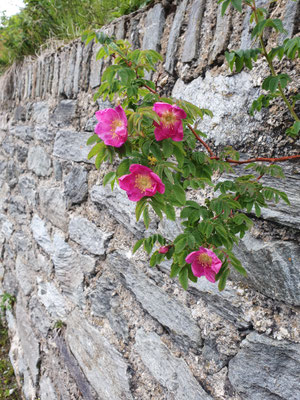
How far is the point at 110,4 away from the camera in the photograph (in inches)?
80.0

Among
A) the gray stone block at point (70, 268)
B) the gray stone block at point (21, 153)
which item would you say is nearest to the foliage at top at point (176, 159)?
the gray stone block at point (70, 268)

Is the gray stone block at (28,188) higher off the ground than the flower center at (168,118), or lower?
lower

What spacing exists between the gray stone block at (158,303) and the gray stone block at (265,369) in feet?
0.60

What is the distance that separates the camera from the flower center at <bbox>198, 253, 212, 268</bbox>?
724 mm

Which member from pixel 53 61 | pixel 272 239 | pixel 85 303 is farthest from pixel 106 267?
pixel 53 61

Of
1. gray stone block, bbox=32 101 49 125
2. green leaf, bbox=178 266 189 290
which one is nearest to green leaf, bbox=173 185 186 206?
green leaf, bbox=178 266 189 290

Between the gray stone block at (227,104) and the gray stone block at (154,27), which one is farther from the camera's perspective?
the gray stone block at (154,27)

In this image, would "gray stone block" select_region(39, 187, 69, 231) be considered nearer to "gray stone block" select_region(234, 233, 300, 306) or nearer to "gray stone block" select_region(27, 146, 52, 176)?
"gray stone block" select_region(27, 146, 52, 176)

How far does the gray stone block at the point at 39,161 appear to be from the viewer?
Result: 2.12 m

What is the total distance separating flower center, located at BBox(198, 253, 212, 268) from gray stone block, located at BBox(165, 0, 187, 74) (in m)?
0.78

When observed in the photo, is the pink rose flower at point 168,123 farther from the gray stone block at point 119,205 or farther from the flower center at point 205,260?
the gray stone block at point 119,205

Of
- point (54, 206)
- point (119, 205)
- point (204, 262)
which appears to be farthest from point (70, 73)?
point (204, 262)

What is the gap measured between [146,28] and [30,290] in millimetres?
1979

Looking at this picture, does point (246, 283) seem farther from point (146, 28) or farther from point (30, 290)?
point (30, 290)
